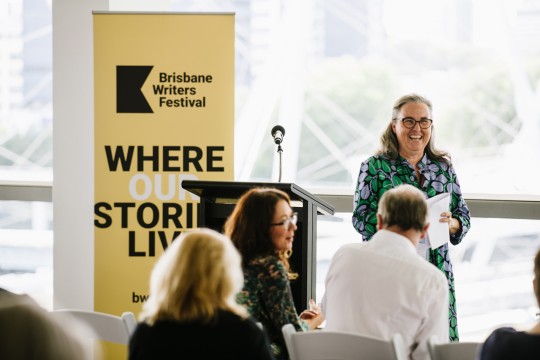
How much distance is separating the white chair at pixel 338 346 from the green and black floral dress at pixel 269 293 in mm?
114

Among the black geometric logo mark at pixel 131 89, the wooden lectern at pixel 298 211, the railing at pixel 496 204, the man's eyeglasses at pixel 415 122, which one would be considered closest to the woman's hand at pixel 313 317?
the wooden lectern at pixel 298 211

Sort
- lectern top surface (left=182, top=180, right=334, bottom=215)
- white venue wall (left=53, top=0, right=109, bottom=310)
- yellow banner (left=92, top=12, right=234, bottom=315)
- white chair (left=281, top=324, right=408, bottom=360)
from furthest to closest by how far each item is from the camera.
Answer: white venue wall (left=53, top=0, right=109, bottom=310)
yellow banner (left=92, top=12, right=234, bottom=315)
lectern top surface (left=182, top=180, right=334, bottom=215)
white chair (left=281, top=324, right=408, bottom=360)

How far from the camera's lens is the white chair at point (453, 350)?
2.46 m

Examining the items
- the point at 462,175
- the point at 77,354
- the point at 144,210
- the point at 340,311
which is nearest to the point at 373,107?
the point at 462,175

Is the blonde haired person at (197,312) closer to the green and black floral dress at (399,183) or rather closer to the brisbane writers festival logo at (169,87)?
the green and black floral dress at (399,183)

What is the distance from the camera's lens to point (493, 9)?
5.71 meters

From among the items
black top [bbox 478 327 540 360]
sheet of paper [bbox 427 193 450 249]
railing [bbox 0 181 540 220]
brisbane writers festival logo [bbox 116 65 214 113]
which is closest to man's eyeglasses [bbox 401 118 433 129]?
sheet of paper [bbox 427 193 450 249]

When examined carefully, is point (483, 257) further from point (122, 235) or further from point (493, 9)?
point (122, 235)

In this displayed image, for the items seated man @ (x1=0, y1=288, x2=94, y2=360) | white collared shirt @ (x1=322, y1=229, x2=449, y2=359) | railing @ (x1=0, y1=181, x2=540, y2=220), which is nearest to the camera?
seated man @ (x1=0, y1=288, x2=94, y2=360)

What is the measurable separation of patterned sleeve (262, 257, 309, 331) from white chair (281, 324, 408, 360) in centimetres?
10

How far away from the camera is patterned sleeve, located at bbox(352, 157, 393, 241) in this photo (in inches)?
159

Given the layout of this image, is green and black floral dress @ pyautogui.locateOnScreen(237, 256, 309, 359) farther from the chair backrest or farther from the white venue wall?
the white venue wall

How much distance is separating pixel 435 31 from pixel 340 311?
3485 millimetres

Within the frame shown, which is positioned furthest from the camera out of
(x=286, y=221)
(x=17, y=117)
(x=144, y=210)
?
(x=17, y=117)
